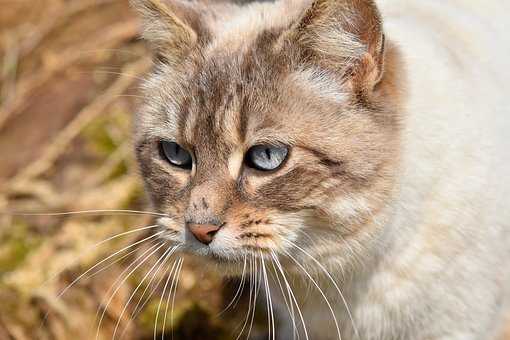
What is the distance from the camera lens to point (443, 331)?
2.36m

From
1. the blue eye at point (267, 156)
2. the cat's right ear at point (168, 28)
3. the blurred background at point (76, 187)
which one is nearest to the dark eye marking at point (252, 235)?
the blue eye at point (267, 156)

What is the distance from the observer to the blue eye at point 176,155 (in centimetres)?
212

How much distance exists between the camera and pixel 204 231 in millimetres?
1934

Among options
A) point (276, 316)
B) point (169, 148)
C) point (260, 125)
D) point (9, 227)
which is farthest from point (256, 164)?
point (9, 227)

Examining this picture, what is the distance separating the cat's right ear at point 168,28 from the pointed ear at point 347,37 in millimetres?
338

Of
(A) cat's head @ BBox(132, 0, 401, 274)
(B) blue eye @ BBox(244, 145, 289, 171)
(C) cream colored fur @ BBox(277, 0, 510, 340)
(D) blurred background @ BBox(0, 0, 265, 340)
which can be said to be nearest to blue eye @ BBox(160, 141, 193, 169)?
(A) cat's head @ BBox(132, 0, 401, 274)

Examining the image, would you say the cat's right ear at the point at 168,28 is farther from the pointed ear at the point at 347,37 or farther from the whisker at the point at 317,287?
the whisker at the point at 317,287

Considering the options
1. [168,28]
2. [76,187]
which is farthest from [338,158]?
[76,187]

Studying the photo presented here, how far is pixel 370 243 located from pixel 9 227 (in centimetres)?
211

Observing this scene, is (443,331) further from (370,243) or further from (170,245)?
(170,245)

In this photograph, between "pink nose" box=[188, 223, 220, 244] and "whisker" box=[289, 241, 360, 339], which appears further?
"whisker" box=[289, 241, 360, 339]

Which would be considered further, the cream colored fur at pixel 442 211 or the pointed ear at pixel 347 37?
the cream colored fur at pixel 442 211

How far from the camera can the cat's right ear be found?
7.14ft

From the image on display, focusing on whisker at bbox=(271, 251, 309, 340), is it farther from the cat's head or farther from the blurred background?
the blurred background
